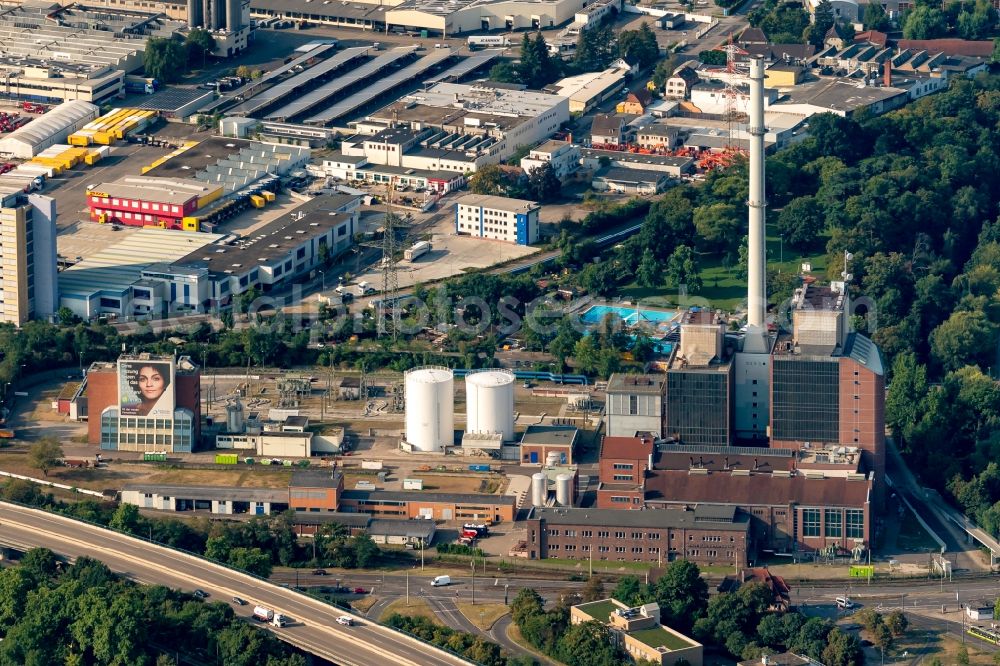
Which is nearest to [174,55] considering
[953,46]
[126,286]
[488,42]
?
[488,42]

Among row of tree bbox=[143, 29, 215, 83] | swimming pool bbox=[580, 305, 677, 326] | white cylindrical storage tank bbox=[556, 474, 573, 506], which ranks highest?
row of tree bbox=[143, 29, 215, 83]

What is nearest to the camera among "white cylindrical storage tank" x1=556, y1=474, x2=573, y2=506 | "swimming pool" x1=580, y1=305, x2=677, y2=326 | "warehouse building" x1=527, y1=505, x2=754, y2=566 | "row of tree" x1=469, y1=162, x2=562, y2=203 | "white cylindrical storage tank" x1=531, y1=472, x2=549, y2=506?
"warehouse building" x1=527, y1=505, x2=754, y2=566

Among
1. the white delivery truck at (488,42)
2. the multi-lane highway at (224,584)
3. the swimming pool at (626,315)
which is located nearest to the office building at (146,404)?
the multi-lane highway at (224,584)

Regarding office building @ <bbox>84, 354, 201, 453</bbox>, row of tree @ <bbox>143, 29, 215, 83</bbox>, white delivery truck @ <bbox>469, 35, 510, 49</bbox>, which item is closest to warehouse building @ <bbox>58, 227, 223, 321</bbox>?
office building @ <bbox>84, 354, 201, 453</bbox>

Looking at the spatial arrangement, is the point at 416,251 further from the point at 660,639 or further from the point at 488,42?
the point at 660,639

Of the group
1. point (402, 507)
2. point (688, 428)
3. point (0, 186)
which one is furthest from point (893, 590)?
point (0, 186)

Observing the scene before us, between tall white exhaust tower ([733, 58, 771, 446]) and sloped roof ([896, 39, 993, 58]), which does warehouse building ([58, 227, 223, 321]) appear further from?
sloped roof ([896, 39, 993, 58])

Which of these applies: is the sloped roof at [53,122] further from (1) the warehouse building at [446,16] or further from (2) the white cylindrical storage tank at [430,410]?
(2) the white cylindrical storage tank at [430,410]
